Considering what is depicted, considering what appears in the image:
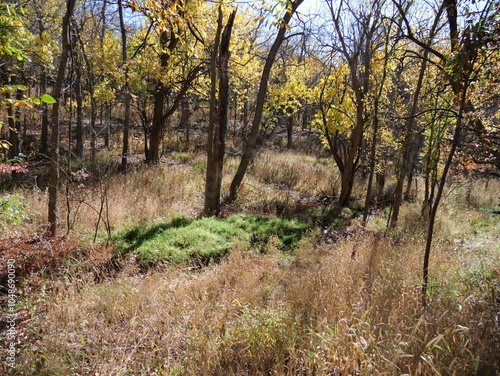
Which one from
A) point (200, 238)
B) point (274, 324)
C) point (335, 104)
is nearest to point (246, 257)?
point (200, 238)

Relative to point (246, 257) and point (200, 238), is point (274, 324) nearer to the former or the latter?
point (246, 257)

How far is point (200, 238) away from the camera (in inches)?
234

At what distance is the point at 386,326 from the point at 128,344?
243 cm

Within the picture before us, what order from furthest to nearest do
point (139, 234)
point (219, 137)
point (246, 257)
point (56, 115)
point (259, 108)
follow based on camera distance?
1. point (259, 108)
2. point (219, 137)
3. point (139, 234)
4. point (246, 257)
5. point (56, 115)

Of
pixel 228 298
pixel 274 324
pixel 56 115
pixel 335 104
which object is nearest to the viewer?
pixel 274 324

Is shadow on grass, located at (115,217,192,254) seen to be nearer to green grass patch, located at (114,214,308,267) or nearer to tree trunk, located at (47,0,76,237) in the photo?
green grass patch, located at (114,214,308,267)

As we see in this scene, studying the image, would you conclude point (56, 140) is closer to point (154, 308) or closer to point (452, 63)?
point (154, 308)

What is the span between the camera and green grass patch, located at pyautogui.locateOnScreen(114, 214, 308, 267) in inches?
207

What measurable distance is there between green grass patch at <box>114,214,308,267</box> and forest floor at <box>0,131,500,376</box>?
0.03 m

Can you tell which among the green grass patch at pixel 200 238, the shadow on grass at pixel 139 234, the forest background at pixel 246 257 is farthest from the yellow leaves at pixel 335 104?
the shadow on grass at pixel 139 234

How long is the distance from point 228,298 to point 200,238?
259cm

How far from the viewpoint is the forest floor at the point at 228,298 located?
230 centimetres

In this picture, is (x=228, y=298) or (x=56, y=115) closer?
(x=228, y=298)

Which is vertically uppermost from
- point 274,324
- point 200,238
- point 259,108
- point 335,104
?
point 335,104
